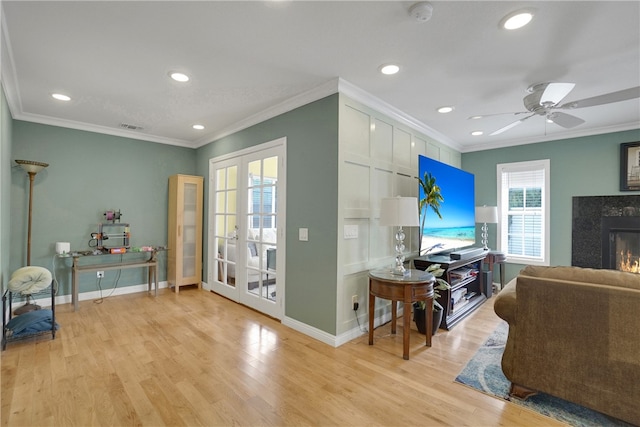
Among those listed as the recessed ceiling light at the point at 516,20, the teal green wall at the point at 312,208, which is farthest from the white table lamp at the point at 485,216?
the recessed ceiling light at the point at 516,20

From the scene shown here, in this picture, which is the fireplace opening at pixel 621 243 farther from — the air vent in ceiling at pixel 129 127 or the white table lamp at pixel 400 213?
the air vent in ceiling at pixel 129 127

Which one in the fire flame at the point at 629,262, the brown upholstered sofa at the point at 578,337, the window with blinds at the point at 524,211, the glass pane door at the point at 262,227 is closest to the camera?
the brown upholstered sofa at the point at 578,337

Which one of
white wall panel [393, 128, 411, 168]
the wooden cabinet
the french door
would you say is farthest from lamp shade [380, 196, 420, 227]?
the wooden cabinet

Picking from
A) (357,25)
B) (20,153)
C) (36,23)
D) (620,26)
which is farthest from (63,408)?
(620,26)

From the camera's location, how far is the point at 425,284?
8.71 ft

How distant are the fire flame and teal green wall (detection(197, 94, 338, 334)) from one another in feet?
13.2

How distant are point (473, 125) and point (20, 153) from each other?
589cm

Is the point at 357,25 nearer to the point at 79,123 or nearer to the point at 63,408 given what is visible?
the point at 63,408

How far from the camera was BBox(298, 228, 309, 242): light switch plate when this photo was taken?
3089 mm

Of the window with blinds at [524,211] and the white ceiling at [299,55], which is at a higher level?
the white ceiling at [299,55]

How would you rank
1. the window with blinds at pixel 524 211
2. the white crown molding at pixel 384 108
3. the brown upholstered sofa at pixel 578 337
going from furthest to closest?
the window with blinds at pixel 524 211 < the white crown molding at pixel 384 108 < the brown upholstered sofa at pixel 578 337

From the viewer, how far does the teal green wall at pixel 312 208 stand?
2842 millimetres

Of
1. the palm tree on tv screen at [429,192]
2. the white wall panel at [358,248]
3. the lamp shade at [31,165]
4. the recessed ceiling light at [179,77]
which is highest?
the recessed ceiling light at [179,77]

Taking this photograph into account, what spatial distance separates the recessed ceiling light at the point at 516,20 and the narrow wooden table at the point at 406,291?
195 cm
